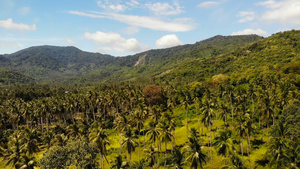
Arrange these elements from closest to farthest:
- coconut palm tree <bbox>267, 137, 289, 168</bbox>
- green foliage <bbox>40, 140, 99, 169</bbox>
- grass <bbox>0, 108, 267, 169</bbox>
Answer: coconut palm tree <bbox>267, 137, 289, 168</bbox>, green foliage <bbox>40, 140, 99, 169</bbox>, grass <bbox>0, 108, 267, 169</bbox>

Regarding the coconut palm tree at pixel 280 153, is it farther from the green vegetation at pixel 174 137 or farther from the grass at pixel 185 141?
the grass at pixel 185 141

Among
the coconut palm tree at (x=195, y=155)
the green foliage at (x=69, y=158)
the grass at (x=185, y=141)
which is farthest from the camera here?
the grass at (x=185, y=141)

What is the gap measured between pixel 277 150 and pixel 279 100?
55.1m

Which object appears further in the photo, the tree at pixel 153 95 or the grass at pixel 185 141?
the tree at pixel 153 95

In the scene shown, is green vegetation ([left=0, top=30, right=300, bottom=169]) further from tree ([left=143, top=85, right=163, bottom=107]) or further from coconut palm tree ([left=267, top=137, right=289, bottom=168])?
tree ([left=143, top=85, right=163, bottom=107])

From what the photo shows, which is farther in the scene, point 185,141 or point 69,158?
point 185,141

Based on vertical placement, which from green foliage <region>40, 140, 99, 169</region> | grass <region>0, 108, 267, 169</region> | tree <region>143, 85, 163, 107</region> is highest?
tree <region>143, 85, 163, 107</region>

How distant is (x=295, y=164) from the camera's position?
37.1m

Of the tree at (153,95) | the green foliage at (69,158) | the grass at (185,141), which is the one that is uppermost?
the tree at (153,95)

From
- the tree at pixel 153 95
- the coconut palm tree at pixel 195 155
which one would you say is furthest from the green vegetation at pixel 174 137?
the tree at pixel 153 95

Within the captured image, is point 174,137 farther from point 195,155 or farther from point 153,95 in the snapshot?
point 153,95

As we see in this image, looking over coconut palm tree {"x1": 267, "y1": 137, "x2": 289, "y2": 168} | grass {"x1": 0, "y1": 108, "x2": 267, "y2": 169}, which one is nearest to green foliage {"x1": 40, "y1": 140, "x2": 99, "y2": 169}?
grass {"x1": 0, "y1": 108, "x2": 267, "y2": 169}

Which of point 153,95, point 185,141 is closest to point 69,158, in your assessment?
point 185,141

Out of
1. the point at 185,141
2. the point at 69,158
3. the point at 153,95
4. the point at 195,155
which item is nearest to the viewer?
the point at 195,155
